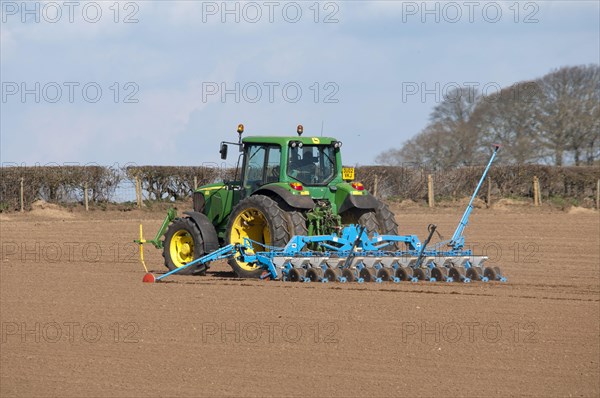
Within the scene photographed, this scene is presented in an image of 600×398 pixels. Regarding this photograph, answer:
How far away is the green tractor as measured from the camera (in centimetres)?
1485

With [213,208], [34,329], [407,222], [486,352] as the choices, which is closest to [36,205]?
[407,222]

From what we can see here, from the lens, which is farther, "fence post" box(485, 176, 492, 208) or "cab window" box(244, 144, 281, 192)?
"fence post" box(485, 176, 492, 208)

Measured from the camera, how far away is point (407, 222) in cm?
2725

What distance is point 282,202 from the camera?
15078 millimetres

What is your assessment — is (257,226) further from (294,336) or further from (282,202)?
(294,336)

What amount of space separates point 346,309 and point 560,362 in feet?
10.4

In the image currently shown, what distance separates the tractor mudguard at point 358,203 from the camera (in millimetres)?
15047

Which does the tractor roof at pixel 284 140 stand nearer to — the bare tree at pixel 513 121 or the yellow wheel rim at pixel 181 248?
the yellow wheel rim at pixel 181 248

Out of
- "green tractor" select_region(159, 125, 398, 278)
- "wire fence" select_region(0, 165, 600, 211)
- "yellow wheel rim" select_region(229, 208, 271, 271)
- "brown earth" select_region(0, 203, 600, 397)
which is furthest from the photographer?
"wire fence" select_region(0, 165, 600, 211)

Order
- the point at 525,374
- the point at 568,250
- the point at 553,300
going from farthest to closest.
→ the point at 568,250, the point at 553,300, the point at 525,374

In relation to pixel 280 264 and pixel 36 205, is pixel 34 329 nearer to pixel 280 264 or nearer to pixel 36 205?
pixel 280 264

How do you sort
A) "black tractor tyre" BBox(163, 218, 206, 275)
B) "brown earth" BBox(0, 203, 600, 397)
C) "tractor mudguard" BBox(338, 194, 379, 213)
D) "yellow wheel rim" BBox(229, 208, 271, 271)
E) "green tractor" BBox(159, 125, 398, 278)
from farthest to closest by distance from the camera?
"black tractor tyre" BBox(163, 218, 206, 275) < "yellow wheel rim" BBox(229, 208, 271, 271) < "tractor mudguard" BBox(338, 194, 379, 213) < "green tractor" BBox(159, 125, 398, 278) < "brown earth" BBox(0, 203, 600, 397)

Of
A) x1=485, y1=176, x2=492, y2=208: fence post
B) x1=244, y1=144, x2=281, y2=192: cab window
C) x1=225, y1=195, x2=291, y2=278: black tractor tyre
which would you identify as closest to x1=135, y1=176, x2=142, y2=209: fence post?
x1=485, y1=176, x2=492, y2=208: fence post

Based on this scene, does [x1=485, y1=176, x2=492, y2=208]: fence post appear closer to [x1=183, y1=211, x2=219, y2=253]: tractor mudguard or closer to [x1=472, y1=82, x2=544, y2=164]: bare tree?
[x1=472, y1=82, x2=544, y2=164]: bare tree
